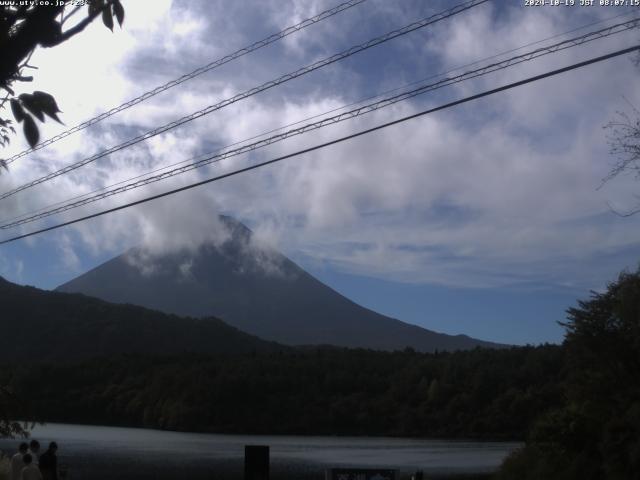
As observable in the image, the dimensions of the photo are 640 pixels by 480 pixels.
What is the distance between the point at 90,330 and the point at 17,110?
5643 inches

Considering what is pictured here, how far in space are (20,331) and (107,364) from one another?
29.2m

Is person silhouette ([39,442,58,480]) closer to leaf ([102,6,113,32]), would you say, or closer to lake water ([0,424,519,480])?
leaf ([102,6,113,32])

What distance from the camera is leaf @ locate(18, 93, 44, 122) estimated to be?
3.46 meters

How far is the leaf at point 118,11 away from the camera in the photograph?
350 cm

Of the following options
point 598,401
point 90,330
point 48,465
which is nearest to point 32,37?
point 48,465

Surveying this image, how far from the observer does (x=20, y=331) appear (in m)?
131

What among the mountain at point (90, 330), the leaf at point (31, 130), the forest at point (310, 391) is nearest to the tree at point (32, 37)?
the leaf at point (31, 130)

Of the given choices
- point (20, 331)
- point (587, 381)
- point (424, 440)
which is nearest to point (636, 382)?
point (587, 381)

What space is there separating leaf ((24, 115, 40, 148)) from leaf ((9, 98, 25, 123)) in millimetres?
30

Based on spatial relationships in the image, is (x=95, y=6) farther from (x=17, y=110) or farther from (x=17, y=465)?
(x=17, y=465)

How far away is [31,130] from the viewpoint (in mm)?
3465

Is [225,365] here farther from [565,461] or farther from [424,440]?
[565,461]

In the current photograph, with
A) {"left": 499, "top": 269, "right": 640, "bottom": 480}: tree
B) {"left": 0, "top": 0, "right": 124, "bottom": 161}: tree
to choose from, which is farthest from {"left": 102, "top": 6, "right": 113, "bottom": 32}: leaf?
{"left": 499, "top": 269, "right": 640, "bottom": 480}: tree

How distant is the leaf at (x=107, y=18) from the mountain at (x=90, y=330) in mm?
125541
